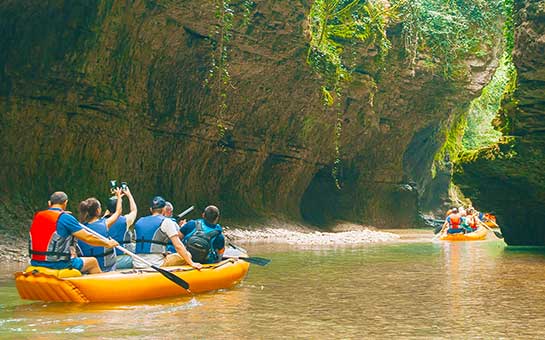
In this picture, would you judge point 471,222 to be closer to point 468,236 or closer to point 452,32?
point 468,236

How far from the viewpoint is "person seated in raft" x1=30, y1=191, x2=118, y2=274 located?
25.9 feet

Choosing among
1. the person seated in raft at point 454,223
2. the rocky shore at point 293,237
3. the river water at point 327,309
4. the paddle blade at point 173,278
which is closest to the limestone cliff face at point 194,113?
the rocky shore at point 293,237

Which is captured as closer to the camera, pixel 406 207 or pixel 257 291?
pixel 257 291

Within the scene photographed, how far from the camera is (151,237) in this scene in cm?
947

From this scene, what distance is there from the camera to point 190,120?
2123cm

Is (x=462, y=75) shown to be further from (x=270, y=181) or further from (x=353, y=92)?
(x=270, y=181)

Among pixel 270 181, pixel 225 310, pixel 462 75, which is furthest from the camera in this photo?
pixel 462 75

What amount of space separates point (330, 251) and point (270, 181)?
9577mm

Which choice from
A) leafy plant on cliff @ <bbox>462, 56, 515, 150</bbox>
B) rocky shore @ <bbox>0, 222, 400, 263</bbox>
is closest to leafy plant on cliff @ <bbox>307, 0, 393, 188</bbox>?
rocky shore @ <bbox>0, 222, 400, 263</bbox>

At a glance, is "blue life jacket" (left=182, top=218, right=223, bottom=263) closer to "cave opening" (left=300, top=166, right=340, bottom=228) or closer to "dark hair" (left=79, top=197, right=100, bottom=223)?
"dark hair" (left=79, top=197, right=100, bottom=223)

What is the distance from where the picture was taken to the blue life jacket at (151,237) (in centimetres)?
945

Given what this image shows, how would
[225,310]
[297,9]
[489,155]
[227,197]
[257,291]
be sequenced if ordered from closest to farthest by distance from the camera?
[225,310] < [257,291] < [489,155] < [297,9] < [227,197]

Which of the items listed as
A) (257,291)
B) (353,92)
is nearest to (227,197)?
(353,92)

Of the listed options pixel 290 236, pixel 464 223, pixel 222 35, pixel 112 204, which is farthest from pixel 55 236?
pixel 464 223
